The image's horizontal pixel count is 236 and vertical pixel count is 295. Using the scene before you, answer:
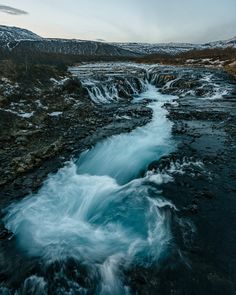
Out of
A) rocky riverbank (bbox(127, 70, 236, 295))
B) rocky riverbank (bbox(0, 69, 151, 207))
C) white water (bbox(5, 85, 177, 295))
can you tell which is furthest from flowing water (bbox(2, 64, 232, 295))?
rocky riverbank (bbox(0, 69, 151, 207))

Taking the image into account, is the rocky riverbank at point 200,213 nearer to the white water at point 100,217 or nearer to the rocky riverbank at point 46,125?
the white water at point 100,217

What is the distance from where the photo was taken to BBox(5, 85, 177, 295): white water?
746 cm

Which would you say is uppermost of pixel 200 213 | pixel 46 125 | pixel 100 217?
pixel 200 213

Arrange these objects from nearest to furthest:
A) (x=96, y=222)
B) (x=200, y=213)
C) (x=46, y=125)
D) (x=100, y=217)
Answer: (x=200, y=213)
(x=96, y=222)
(x=100, y=217)
(x=46, y=125)

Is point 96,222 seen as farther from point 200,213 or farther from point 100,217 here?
point 200,213

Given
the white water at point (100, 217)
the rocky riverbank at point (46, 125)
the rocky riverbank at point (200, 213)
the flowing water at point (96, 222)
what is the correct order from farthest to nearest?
the rocky riverbank at point (46, 125)
the white water at point (100, 217)
the flowing water at point (96, 222)
the rocky riverbank at point (200, 213)

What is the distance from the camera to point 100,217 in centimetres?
957

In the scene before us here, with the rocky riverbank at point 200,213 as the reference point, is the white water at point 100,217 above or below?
below

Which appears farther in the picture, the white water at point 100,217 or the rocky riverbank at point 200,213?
the white water at point 100,217

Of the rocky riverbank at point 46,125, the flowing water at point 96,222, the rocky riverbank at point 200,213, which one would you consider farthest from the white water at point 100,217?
the rocky riverbank at point 46,125

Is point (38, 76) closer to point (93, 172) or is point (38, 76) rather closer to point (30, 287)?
point (93, 172)

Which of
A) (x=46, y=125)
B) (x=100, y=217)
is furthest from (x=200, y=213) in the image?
(x=46, y=125)

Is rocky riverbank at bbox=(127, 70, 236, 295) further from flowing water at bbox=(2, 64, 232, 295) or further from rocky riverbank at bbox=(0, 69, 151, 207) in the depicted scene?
rocky riverbank at bbox=(0, 69, 151, 207)

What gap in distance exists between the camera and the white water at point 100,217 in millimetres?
7461
